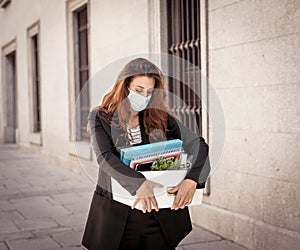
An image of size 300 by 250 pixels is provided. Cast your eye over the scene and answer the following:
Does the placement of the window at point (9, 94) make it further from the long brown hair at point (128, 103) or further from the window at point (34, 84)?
the long brown hair at point (128, 103)

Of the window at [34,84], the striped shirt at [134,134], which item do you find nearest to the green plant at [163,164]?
the striped shirt at [134,134]

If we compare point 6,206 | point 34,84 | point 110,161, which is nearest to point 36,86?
point 34,84

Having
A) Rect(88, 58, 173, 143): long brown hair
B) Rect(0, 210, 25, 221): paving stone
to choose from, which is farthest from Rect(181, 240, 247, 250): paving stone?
Rect(88, 58, 173, 143): long brown hair

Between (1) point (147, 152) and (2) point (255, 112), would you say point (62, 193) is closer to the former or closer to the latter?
(2) point (255, 112)

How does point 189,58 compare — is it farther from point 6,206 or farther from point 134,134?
point 134,134

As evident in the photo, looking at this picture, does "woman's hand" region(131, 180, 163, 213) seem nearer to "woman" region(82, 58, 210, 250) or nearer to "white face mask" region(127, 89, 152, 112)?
"woman" region(82, 58, 210, 250)

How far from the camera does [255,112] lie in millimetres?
4766

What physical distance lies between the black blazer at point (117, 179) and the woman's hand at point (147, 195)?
0.12 ft

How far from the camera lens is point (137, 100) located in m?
2.58

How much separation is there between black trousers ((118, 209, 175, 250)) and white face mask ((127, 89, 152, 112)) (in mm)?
507

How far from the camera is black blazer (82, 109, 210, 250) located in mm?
2500

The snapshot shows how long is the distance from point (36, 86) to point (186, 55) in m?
9.16

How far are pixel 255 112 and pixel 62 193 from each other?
411 cm

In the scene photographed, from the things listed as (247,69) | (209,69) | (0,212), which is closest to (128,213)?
(247,69)
